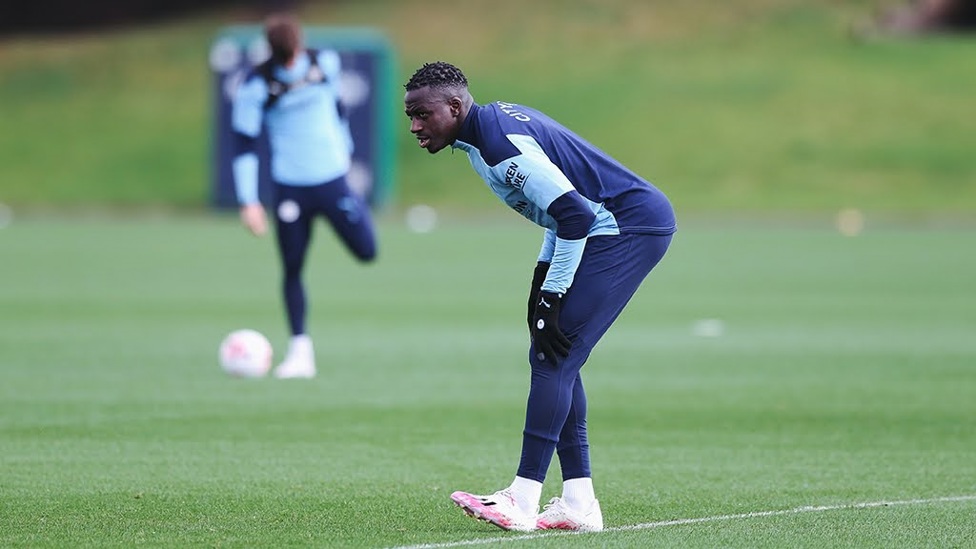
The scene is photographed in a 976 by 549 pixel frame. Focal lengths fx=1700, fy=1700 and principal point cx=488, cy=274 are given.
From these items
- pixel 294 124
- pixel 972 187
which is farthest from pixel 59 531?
pixel 972 187

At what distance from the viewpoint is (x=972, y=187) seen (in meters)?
37.1

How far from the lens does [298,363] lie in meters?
12.7

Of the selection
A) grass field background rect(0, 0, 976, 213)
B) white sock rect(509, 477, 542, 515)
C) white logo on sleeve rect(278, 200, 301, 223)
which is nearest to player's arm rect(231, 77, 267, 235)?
white logo on sleeve rect(278, 200, 301, 223)

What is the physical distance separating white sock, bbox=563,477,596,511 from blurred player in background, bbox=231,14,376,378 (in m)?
5.68

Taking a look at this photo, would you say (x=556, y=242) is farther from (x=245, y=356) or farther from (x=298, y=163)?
(x=298, y=163)

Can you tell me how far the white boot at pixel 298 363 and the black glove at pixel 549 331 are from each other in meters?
5.74

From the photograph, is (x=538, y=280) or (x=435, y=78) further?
(x=538, y=280)

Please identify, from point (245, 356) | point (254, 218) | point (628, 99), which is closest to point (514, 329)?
point (254, 218)

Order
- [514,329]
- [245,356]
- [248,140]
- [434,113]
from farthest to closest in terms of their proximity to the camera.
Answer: [514,329] → [248,140] → [245,356] → [434,113]

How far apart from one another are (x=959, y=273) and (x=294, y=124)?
1119 centimetres

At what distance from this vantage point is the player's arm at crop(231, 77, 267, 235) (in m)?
12.9

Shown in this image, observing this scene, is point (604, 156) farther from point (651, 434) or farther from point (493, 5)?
point (493, 5)

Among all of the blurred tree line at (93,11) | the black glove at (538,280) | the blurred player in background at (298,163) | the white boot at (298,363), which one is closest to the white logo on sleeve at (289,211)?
the blurred player in background at (298,163)

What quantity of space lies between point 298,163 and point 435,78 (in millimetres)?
6084
